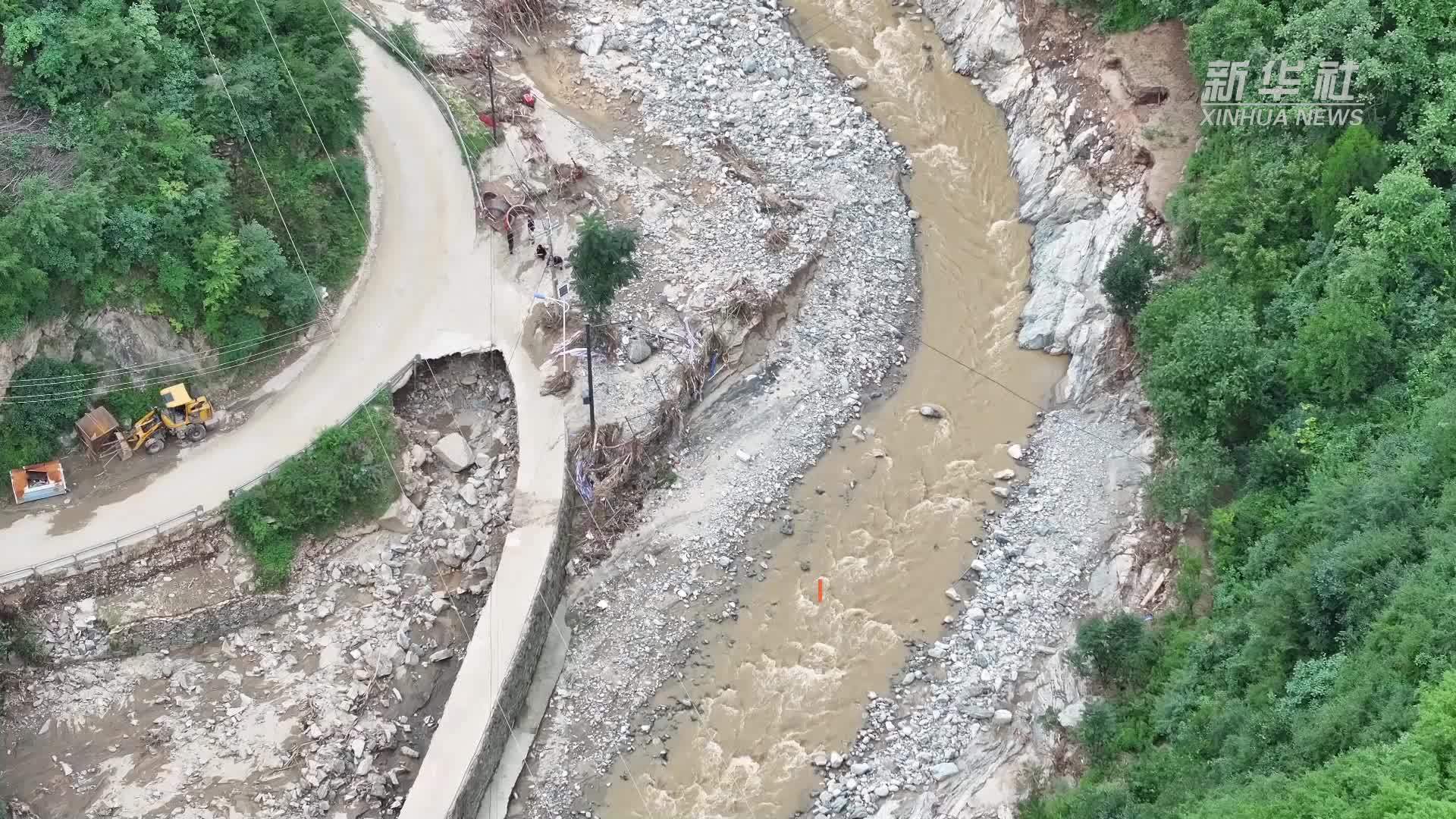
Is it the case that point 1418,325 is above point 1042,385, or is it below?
above

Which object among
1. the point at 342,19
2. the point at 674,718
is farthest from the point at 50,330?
the point at 674,718

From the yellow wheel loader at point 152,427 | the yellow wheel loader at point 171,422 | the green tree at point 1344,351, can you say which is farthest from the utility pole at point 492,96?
the green tree at point 1344,351

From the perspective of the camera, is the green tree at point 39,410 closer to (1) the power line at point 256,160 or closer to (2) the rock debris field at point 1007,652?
(1) the power line at point 256,160

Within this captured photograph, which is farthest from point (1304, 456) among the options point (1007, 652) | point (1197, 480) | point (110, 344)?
point (110, 344)

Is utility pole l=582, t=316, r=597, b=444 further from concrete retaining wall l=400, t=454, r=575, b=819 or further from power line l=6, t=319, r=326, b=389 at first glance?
power line l=6, t=319, r=326, b=389

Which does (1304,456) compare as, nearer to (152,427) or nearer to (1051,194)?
(1051,194)

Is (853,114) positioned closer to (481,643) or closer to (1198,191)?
(1198,191)
